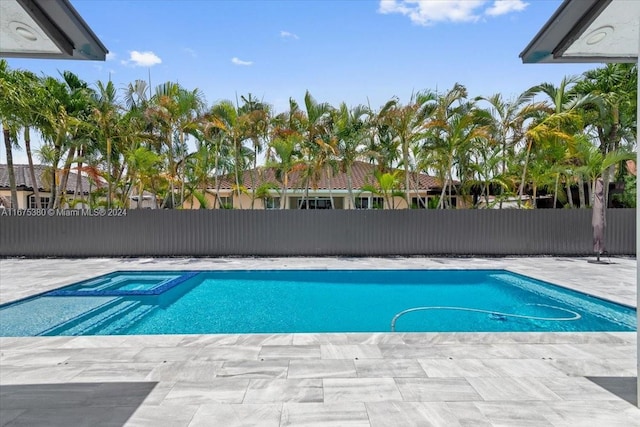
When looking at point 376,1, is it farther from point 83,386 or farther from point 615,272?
point 83,386

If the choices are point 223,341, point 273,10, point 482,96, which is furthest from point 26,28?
point 482,96

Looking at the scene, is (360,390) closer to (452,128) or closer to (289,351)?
(289,351)

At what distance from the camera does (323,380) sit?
314 centimetres

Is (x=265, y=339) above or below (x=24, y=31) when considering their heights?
below

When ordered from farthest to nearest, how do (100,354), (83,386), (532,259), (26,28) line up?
(532,259) → (100,354) → (83,386) → (26,28)

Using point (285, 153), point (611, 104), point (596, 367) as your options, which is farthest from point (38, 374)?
point (611, 104)

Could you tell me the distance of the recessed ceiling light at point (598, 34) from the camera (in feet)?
9.32

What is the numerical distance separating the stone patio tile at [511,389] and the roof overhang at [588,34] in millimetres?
2760

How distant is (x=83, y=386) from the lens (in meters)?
3.05

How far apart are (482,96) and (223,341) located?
1096 centimetres

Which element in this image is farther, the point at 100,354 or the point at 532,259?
the point at 532,259

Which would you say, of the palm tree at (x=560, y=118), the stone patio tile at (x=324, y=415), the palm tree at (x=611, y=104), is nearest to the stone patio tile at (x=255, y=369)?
the stone patio tile at (x=324, y=415)

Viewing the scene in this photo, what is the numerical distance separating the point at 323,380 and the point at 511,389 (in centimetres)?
150

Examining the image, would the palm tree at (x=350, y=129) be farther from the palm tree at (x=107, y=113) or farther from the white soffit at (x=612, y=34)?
the white soffit at (x=612, y=34)
